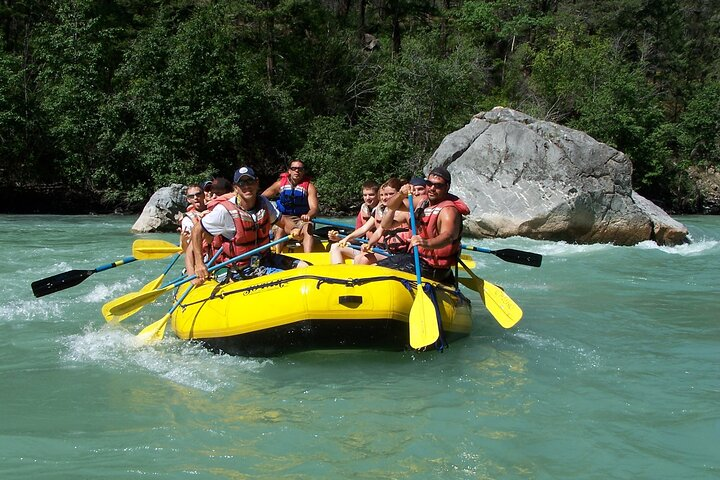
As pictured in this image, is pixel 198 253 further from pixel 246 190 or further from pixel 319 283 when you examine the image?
pixel 319 283

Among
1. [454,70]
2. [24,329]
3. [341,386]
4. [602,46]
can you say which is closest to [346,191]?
[454,70]

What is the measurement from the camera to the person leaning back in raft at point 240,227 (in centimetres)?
511

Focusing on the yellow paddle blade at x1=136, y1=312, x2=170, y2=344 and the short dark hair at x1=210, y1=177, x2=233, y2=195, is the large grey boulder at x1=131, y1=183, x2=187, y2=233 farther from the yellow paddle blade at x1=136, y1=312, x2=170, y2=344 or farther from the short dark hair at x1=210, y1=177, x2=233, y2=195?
the yellow paddle blade at x1=136, y1=312, x2=170, y2=344

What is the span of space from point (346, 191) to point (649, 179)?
→ 388 inches

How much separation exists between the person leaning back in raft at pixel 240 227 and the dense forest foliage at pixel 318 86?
42.5 feet

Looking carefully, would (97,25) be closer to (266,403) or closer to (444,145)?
(444,145)

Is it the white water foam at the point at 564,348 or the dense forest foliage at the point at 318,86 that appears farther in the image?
the dense forest foliage at the point at 318,86

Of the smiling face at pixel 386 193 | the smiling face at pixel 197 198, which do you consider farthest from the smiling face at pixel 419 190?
the smiling face at pixel 197 198

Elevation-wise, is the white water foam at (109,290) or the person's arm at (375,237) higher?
the person's arm at (375,237)

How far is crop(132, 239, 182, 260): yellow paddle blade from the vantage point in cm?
650

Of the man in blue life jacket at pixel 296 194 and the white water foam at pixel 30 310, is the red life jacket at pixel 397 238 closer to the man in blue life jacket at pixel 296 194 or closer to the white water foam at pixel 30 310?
the man in blue life jacket at pixel 296 194

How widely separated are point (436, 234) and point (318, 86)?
19.8 metres

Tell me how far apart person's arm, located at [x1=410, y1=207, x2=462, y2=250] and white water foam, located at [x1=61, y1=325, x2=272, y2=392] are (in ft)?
4.71

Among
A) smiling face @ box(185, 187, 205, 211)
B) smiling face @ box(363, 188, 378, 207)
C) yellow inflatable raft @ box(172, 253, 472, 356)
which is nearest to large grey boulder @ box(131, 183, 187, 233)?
smiling face @ box(185, 187, 205, 211)
